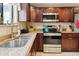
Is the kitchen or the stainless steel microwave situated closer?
the kitchen

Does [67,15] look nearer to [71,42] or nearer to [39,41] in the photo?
[71,42]

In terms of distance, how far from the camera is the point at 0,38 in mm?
2477

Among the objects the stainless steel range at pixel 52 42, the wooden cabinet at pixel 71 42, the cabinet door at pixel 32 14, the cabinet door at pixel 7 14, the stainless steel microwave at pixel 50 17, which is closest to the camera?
the cabinet door at pixel 7 14

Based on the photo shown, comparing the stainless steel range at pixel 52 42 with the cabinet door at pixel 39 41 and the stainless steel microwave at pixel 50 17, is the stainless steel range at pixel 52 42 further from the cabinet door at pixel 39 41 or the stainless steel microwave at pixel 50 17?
the stainless steel microwave at pixel 50 17

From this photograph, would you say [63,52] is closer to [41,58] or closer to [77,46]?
[77,46]

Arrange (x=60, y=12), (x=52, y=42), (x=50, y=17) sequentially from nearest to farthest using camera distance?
(x=52, y=42) < (x=50, y=17) < (x=60, y=12)

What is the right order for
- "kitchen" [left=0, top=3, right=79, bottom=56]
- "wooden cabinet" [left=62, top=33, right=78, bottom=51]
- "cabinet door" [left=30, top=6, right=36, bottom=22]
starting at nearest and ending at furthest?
"kitchen" [left=0, top=3, right=79, bottom=56]
"wooden cabinet" [left=62, top=33, right=78, bottom=51]
"cabinet door" [left=30, top=6, right=36, bottom=22]

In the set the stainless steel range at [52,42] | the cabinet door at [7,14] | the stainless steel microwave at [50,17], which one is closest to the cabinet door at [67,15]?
the stainless steel microwave at [50,17]

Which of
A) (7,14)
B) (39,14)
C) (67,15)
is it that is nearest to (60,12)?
(67,15)

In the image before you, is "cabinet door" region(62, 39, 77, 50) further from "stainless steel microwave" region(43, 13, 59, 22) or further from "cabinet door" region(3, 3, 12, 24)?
"cabinet door" region(3, 3, 12, 24)

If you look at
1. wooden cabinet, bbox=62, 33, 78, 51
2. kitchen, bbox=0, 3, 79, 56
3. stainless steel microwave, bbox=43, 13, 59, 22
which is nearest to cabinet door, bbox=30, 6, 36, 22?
kitchen, bbox=0, 3, 79, 56

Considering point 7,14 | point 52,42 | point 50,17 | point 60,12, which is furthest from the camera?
point 60,12

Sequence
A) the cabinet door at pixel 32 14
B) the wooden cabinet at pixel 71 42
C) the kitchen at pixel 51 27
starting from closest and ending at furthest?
the kitchen at pixel 51 27
the wooden cabinet at pixel 71 42
the cabinet door at pixel 32 14

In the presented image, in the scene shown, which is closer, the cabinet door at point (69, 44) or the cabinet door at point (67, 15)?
the cabinet door at point (69, 44)
